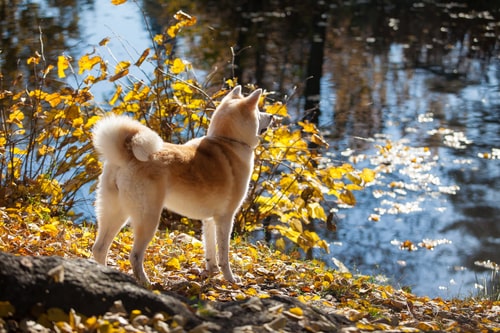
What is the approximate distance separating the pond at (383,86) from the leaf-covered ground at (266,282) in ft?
3.62

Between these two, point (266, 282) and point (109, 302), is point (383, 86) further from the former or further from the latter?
point (109, 302)

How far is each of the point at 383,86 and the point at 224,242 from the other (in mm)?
10506

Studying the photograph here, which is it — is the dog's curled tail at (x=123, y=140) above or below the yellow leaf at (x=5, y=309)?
above

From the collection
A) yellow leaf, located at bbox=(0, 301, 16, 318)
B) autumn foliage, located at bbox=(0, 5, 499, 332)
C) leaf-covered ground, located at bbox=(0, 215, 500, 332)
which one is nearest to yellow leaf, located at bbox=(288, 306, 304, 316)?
autumn foliage, located at bbox=(0, 5, 499, 332)

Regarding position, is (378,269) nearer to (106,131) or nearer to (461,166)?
(461,166)

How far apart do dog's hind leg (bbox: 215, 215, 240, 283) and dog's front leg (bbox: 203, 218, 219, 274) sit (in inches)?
7.1

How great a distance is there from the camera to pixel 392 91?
49.2 feet

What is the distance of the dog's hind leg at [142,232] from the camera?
15.3ft

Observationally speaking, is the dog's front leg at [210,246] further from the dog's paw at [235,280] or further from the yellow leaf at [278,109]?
the yellow leaf at [278,109]

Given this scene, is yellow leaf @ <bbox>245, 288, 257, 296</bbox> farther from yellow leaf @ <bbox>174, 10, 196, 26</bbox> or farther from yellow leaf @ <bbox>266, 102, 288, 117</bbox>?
yellow leaf @ <bbox>174, 10, 196, 26</bbox>

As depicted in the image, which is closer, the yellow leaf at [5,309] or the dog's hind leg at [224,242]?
the yellow leaf at [5,309]

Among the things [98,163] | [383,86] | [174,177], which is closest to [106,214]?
[174,177]

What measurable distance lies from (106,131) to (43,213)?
247 cm

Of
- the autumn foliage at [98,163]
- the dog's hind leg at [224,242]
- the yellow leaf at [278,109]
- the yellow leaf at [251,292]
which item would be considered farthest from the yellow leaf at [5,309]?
the yellow leaf at [278,109]
